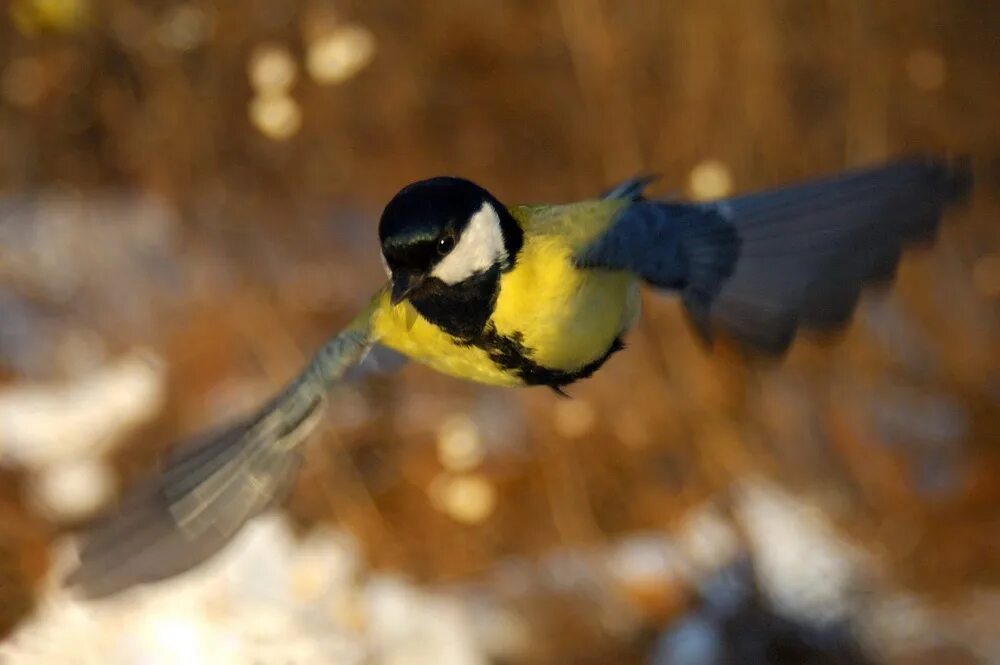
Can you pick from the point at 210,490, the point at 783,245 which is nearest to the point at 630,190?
the point at 783,245

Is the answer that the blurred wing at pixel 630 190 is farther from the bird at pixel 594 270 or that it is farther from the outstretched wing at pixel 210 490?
the outstretched wing at pixel 210 490

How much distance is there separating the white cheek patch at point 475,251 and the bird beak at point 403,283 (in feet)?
0.04

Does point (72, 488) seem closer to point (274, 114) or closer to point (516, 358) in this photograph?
point (274, 114)

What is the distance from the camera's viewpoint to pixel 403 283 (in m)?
0.52

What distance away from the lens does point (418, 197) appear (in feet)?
1.69

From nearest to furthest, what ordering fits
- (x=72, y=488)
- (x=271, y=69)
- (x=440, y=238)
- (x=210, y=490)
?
(x=440, y=238), (x=210, y=490), (x=72, y=488), (x=271, y=69)

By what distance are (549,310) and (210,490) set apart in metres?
0.27

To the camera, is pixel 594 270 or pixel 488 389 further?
pixel 488 389

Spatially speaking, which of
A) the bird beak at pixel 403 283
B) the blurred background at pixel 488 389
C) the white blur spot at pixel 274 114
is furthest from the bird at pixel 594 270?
the white blur spot at pixel 274 114

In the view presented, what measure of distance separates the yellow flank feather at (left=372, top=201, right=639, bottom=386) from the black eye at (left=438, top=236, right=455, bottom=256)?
42 millimetres

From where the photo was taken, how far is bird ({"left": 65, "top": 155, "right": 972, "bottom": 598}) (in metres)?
0.53

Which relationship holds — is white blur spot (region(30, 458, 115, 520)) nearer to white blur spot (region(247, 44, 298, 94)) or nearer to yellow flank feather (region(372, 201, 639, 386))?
white blur spot (region(247, 44, 298, 94))

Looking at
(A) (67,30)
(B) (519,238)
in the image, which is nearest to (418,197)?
(B) (519,238)

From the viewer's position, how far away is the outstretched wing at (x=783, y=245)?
531 mm
